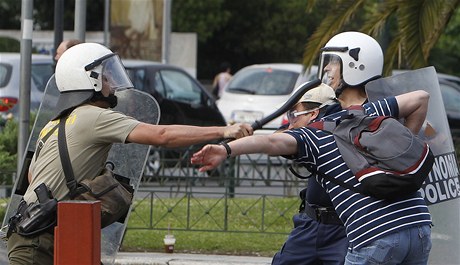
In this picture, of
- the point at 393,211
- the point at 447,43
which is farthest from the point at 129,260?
the point at 447,43

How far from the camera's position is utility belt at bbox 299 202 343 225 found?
199 inches

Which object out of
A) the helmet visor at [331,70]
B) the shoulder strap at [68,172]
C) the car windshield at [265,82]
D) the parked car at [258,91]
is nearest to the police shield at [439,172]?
the helmet visor at [331,70]

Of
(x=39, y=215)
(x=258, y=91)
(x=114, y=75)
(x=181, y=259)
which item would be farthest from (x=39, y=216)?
(x=258, y=91)

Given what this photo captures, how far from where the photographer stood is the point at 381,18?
1039cm

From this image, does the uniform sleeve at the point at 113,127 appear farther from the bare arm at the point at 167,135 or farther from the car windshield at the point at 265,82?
the car windshield at the point at 265,82

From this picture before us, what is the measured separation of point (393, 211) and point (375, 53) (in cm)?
117

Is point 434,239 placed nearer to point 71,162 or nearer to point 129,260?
point 71,162

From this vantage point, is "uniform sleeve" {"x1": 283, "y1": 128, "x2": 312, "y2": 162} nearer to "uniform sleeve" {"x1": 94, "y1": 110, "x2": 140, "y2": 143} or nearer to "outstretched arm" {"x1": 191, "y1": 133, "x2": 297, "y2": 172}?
"outstretched arm" {"x1": 191, "y1": 133, "x2": 297, "y2": 172}

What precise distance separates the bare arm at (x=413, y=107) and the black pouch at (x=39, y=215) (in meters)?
1.56

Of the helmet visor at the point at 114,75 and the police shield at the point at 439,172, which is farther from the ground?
the helmet visor at the point at 114,75

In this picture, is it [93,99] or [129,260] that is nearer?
[93,99]

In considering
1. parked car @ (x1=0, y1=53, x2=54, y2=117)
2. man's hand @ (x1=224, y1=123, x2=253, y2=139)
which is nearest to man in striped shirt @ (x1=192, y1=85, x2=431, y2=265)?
man's hand @ (x1=224, y1=123, x2=253, y2=139)

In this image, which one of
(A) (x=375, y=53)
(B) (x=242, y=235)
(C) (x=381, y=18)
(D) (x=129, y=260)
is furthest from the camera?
(C) (x=381, y=18)

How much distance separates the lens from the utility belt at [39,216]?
4570 mm
